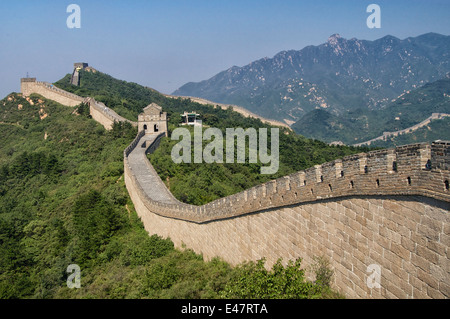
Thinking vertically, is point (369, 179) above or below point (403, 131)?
below

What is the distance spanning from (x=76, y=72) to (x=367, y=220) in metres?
86.2

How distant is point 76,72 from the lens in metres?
85.2

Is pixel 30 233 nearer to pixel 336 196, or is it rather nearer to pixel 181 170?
pixel 181 170

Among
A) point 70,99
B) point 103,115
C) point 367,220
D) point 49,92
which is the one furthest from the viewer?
point 49,92

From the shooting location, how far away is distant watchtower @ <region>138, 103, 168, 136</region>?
4331 centimetres

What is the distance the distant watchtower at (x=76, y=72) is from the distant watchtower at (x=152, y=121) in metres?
44.2

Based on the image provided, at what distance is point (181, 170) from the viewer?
32812 millimetres

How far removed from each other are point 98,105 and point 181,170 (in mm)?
23968

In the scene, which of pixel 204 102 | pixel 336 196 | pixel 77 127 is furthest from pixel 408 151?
pixel 204 102

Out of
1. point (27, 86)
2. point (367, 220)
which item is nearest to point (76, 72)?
point (27, 86)
